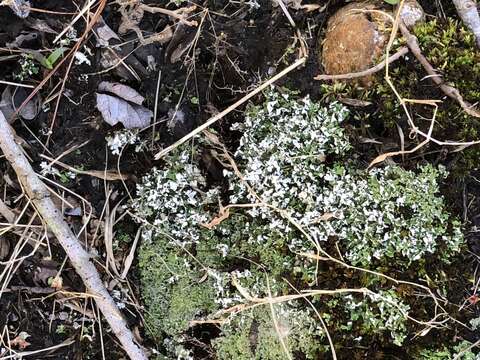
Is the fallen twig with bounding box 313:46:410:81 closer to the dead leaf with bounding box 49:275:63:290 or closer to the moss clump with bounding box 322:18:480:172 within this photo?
the moss clump with bounding box 322:18:480:172

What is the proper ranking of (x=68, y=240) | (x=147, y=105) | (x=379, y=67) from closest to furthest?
(x=379, y=67) < (x=68, y=240) < (x=147, y=105)

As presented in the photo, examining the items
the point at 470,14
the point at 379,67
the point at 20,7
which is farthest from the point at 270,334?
the point at 20,7

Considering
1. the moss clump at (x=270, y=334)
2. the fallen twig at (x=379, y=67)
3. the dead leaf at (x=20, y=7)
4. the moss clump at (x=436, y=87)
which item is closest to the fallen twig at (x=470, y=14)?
the moss clump at (x=436, y=87)

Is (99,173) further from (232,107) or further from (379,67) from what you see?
(379,67)

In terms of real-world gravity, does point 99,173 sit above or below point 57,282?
above

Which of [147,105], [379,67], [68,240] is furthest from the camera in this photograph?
[147,105]

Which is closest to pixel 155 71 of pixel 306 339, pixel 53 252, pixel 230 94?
pixel 230 94

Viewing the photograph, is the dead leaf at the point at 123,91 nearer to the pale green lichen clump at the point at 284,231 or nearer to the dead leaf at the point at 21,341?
the pale green lichen clump at the point at 284,231
